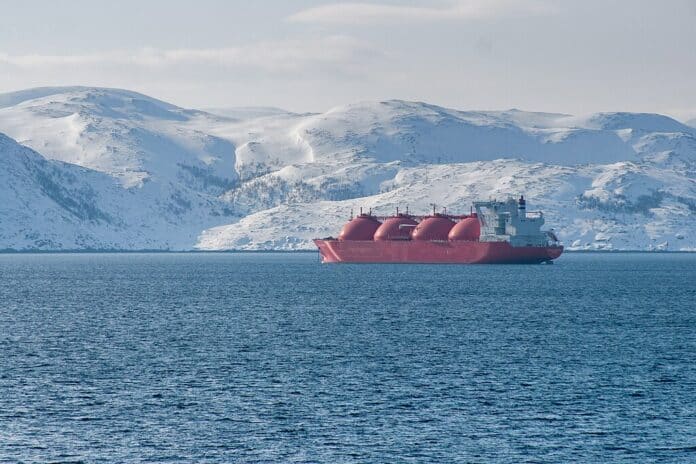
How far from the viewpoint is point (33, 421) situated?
59.6 m

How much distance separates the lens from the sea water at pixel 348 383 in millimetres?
55219

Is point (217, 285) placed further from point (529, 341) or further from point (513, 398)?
point (513, 398)

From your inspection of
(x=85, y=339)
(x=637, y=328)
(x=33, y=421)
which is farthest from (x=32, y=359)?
(x=637, y=328)

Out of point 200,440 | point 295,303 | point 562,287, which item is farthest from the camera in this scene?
point 562,287

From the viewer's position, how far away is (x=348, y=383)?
71.4m

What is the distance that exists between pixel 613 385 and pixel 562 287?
10142cm

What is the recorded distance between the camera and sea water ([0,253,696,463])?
5522 centimetres

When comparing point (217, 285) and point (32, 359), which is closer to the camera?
point (32, 359)

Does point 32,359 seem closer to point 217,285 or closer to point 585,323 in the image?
point 585,323

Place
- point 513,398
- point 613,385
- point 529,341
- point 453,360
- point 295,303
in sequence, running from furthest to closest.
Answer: point 295,303, point 529,341, point 453,360, point 613,385, point 513,398

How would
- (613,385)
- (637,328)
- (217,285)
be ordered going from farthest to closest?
(217,285), (637,328), (613,385)

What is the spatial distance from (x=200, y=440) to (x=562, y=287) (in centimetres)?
12029

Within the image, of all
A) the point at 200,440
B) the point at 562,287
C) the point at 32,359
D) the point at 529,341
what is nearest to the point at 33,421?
the point at 200,440

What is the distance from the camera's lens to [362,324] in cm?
10900
